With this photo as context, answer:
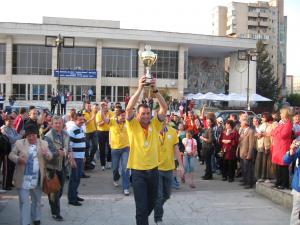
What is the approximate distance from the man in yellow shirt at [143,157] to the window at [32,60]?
5254 centimetres

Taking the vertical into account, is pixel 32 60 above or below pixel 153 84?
above

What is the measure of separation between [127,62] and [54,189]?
172 feet

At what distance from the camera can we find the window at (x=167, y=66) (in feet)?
197

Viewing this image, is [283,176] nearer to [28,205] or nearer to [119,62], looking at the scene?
[28,205]

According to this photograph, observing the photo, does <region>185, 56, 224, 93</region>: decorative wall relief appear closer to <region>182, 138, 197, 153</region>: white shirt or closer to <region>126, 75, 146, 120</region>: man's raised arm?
<region>182, 138, 197, 153</region>: white shirt

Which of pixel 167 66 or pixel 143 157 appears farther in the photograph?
pixel 167 66

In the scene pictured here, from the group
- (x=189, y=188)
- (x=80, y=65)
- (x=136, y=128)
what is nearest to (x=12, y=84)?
(x=80, y=65)

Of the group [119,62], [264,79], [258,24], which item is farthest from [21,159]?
[258,24]

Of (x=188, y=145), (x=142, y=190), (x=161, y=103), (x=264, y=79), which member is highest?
(x=264, y=79)

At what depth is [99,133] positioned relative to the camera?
13328 millimetres

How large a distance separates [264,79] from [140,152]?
74.0 meters

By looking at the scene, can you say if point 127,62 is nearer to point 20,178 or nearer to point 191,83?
point 191,83

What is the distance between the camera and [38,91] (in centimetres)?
5628

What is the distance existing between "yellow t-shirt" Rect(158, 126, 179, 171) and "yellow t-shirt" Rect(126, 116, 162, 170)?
163 cm
